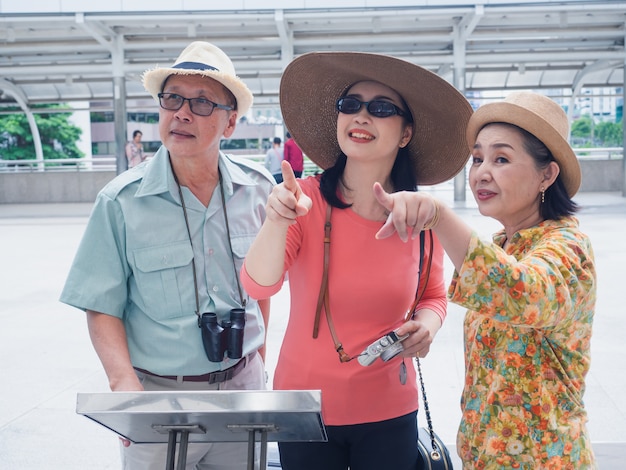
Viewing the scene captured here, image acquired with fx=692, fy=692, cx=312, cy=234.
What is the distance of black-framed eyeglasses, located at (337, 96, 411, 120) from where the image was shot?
1.99m

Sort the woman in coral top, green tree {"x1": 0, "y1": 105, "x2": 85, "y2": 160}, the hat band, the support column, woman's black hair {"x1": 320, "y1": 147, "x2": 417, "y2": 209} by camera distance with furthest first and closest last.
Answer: green tree {"x1": 0, "y1": 105, "x2": 85, "y2": 160}, the support column, the hat band, woman's black hair {"x1": 320, "y1": 147, "x2": 417, "y2": 209}, the woman in coral top

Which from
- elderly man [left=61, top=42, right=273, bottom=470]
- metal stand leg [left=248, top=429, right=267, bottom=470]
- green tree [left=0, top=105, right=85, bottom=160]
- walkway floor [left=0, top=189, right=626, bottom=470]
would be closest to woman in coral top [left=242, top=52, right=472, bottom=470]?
elderly man [left=61, top=42, right=273, bottom=470]

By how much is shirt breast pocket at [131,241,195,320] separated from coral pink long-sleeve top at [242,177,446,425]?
36cm

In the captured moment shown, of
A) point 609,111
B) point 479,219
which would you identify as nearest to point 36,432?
point 479,219

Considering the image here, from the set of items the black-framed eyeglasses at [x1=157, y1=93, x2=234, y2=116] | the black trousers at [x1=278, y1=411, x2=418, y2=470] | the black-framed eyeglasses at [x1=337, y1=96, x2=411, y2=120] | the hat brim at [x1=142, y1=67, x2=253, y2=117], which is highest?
the hat brim at [x1=142, y1=67, x2=253, y2=117]

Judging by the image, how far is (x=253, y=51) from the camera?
1736 centimetres

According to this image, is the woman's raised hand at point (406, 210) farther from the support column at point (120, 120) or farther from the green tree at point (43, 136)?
the green tree at point (43, 136)

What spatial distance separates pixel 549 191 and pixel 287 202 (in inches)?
26.1

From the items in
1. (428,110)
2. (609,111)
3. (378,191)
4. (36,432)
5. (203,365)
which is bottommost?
(36,432)

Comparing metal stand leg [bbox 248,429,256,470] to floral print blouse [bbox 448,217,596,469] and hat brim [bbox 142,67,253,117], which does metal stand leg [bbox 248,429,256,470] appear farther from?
hat brim [bbox 142,67,253,117]

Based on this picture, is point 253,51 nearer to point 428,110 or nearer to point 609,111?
point 428,110

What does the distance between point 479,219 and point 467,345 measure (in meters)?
11.9

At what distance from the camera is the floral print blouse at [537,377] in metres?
1.56

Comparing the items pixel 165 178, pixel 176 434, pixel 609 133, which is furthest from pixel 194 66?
pixel 609 133
